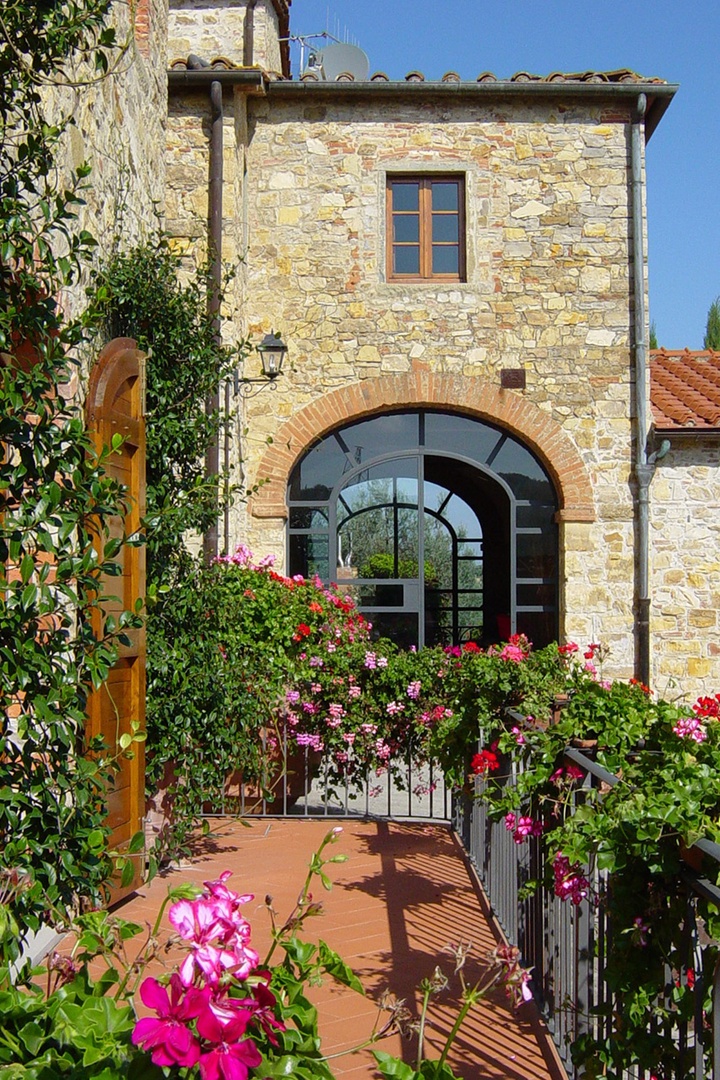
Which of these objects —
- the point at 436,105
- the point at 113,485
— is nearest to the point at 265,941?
the point at 113,485

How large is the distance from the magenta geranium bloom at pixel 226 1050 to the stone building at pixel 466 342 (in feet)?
26.7

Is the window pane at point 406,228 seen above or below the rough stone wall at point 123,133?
above

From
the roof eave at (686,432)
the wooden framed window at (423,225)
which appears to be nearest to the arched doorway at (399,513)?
the roof eave at (686,432)

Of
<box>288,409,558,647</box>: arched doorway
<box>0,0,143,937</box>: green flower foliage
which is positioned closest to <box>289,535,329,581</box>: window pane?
<box>288,409,558,647</box>: arched doorway

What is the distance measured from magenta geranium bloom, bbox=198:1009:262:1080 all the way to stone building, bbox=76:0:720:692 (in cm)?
813

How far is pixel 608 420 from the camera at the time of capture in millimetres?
9320

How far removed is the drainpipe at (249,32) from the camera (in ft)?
32.8

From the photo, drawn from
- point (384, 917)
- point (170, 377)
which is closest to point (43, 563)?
point (384, 917)

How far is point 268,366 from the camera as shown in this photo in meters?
9.18

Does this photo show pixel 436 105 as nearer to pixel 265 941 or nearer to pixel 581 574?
pixel 581 574

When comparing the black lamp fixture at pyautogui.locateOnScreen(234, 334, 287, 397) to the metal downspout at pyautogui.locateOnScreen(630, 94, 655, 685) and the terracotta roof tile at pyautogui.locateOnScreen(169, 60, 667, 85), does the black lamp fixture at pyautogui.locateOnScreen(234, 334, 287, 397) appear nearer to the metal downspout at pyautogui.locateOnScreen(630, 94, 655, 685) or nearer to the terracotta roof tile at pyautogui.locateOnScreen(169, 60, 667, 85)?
the terracotta roof tile at pyautogui.locateOnScreen(169, 60, 667, 85)

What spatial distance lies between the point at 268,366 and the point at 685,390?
397 cm

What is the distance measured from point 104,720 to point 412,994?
5.66 ft

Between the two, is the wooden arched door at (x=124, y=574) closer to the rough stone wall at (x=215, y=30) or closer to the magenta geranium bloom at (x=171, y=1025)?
the magenta geranium bloom at (x=171, y=1025)
